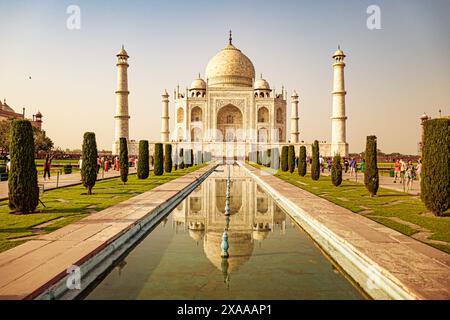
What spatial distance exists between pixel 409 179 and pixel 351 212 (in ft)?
19.3

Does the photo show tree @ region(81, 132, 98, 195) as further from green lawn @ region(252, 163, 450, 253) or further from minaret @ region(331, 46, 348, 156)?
minaret @ region(331, 46, 348, 156)

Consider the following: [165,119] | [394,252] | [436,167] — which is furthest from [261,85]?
[394,252]

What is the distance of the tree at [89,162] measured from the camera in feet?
30.7

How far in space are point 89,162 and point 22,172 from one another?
3.03m

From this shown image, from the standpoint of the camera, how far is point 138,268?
395 cm

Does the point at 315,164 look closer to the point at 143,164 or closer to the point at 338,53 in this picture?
the point at 143,164

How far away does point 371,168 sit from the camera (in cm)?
941

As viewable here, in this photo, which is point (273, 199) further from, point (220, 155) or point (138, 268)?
point (220, 155)

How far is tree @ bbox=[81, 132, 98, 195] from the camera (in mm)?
9344

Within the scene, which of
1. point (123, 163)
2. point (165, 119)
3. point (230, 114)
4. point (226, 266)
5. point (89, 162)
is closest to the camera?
point (226, 266)

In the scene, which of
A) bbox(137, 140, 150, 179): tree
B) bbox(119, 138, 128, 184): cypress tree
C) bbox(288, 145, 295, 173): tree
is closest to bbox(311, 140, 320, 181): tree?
bbox(288, 145, 295, 173): tree

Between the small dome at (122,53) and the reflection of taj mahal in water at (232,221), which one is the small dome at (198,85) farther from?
the reflection of taj mahal in water at (232,221)

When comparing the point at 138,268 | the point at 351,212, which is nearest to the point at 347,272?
the point at 138,268

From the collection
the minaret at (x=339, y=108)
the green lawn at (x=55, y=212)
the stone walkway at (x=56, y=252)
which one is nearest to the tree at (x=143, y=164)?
the green lawn at (x=55, y=212)
